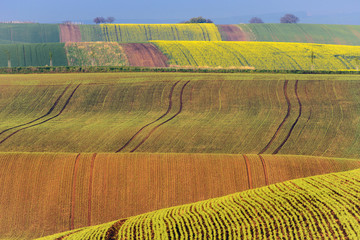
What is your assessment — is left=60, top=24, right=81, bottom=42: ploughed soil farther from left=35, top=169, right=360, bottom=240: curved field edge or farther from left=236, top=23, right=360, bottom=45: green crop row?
left=35, top=169, right=360, bottom=240: curved field edge

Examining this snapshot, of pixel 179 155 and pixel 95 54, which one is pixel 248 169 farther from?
pixel 95 54

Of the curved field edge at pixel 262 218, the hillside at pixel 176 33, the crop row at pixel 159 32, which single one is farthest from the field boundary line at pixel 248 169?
the hillside at pixel 176 33

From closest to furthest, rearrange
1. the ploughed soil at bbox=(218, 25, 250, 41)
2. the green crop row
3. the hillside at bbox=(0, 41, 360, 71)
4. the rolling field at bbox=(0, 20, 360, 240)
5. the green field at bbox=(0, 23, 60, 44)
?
the rolling field at bbox=(0, 20, 360, 240) < the hillside at bbox=(0, 41, 360, 71) < the green field at bbox=(0, 23, 60, 44) < the ploughed soil at bbox=(218, 25, 250, 41) < the green crop row

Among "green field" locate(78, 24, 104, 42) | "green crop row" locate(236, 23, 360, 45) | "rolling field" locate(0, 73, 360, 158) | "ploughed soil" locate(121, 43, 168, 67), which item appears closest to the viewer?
"rolling field" locate(0, 73, 360, 158)

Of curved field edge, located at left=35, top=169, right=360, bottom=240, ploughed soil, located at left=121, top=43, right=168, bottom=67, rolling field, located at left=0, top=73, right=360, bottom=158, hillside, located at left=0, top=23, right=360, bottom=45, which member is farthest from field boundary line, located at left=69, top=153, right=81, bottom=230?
hillside, located at left=0, top=23, right=360, bottom=45

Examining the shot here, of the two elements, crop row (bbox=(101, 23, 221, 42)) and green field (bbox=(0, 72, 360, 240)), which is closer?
green field (bbox=(0, 72, 360, 240))

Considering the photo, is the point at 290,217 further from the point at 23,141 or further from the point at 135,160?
the point at 23,141

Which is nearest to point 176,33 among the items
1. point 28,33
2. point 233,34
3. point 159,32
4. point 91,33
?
point 159,32
